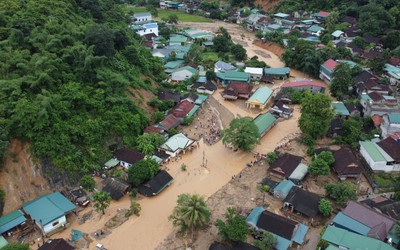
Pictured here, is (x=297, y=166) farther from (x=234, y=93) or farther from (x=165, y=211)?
(x=234, y=93)

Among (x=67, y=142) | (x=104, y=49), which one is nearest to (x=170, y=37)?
(x=104, y=49)

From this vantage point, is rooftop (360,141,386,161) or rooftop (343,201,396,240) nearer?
rooftop (343,201,396,240)

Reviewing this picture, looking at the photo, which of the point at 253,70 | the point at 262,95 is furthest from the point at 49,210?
the point at 253,70

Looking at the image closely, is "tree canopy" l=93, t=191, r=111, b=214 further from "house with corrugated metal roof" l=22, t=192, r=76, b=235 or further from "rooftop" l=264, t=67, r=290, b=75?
"rooftop" l=264, t=67, r=290, b=75

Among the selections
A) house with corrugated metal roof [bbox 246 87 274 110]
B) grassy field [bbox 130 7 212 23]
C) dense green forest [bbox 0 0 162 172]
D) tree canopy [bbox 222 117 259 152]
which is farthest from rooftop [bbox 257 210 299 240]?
grassy field [bbox 130 7 212 23]

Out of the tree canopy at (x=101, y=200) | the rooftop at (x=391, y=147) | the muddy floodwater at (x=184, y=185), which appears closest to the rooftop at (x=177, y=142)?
the muddy floodwater at (x=184, y=185)
